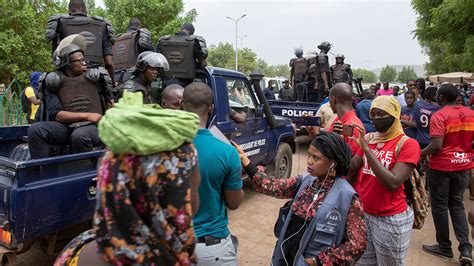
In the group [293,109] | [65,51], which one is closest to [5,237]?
[65,51]

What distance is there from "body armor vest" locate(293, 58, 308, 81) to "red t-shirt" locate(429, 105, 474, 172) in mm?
7195

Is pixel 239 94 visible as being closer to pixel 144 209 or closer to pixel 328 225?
pixel 328 225

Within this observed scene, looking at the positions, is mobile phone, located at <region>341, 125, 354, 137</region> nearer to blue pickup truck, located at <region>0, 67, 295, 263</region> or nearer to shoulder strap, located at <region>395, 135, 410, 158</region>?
shoulder strap, located at <region>395, 135, 410, 158</region>

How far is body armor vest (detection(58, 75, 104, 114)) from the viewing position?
3605 mm

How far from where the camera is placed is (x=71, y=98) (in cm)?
361

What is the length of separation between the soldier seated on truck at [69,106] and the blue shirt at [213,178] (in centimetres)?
197

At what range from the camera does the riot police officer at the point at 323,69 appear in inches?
409

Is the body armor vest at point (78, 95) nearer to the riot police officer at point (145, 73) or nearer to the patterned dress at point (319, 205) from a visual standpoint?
the riot police officer at point (145, 73)

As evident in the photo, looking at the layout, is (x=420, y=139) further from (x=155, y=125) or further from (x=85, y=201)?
(x=155, y=125)

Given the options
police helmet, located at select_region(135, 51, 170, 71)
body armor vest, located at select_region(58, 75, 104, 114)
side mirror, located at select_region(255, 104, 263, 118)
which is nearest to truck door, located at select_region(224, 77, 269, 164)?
side mirror, located at select_region(255, 104, 263, 118)

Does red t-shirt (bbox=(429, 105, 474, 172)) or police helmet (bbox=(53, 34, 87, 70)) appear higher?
police helmet (bbox=(53, 34, 87, 70))

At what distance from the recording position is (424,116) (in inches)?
210

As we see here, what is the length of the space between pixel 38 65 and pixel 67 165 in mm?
10865

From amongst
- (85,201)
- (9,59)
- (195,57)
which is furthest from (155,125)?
(9,59)
